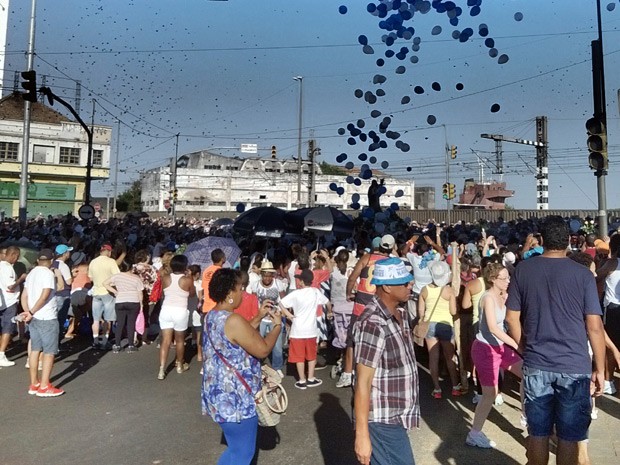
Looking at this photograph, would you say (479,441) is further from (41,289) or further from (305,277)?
(41,289)

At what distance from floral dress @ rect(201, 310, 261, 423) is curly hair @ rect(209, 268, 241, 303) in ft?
0.40

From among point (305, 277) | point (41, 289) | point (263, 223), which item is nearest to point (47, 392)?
point (41, 289)

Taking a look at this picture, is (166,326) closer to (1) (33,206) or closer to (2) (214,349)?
(2) (214,349)

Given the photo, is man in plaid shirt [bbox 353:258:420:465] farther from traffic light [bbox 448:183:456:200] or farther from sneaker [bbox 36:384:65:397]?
traffic light [bbox 448:183:456:200]

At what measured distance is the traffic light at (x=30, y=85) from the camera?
14612 mm

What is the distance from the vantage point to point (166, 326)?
7.00 meters

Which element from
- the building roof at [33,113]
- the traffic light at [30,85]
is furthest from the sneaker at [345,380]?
the building roof at [33,113]

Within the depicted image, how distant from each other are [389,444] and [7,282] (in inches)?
263

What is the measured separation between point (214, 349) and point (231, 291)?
0.40m

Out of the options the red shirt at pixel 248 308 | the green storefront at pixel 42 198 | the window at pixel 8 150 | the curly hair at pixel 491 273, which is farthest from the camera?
the window at pixel 8 150

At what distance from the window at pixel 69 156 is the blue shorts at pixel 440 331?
4679 centimetres

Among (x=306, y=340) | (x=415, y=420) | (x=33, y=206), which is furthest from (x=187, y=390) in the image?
(x=33, y=206)

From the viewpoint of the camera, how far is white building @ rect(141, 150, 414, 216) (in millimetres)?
77250

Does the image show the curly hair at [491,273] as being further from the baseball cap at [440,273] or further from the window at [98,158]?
the window at [98,158]
